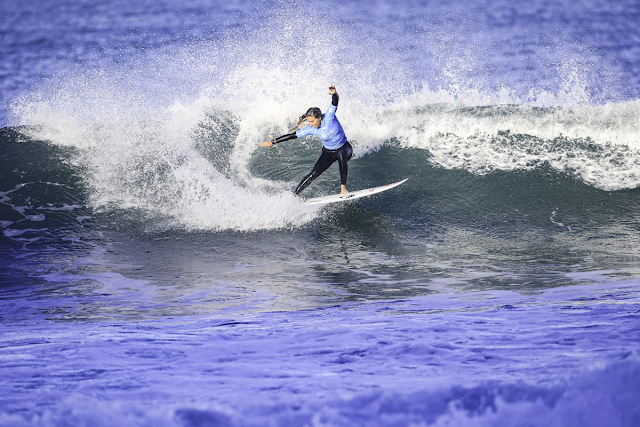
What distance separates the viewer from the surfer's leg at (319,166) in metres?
8.83

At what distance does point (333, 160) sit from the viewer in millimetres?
8859

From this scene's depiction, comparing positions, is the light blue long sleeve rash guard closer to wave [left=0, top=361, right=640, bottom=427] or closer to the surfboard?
the surfboard

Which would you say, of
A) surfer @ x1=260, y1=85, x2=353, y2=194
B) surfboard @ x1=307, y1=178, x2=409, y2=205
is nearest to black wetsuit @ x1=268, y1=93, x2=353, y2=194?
surfer @ x1=260, y1=85, x2=353, y2=194

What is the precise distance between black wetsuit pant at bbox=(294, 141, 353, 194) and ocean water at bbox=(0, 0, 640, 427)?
0.41 metres

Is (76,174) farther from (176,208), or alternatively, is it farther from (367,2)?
(367,2)

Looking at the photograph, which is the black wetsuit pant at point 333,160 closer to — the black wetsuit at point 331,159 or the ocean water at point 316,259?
the black wetsuit at point 331,159

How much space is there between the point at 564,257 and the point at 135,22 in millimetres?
24096

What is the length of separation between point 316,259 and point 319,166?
193cm

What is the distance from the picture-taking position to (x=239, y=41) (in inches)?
926

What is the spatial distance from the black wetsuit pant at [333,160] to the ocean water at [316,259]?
1.35 feet

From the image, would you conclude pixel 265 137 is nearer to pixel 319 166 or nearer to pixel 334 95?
pixel 319 166

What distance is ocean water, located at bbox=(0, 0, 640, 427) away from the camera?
7.72 feet

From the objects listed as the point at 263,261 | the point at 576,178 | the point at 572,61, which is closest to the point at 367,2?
the point at 572,61

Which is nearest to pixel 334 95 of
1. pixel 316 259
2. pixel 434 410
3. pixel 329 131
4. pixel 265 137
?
pixel 329 131
